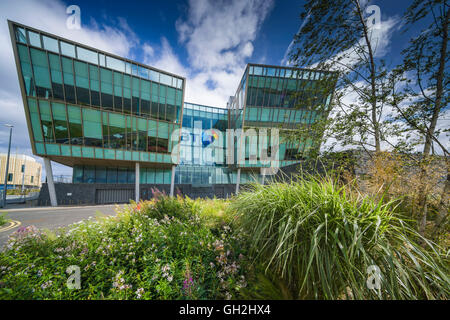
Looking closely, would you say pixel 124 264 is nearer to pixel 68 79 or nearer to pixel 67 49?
pixel 68 79

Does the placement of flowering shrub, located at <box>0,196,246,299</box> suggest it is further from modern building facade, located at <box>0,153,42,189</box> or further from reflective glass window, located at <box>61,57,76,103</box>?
modern building facade, located at <box>0,153,42,189</box>

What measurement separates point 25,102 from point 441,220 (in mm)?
26526

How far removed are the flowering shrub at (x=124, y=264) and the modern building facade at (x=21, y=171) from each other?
220ft

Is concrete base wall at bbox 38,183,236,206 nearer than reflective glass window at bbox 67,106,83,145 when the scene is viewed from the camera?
No

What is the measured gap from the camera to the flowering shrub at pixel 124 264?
1912 millimetres

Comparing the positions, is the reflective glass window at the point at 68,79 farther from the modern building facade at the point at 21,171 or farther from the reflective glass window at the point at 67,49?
the modern building facade at the point at 21,171

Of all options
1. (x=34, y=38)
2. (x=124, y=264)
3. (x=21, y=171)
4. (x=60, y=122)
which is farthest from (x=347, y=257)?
(x=21, y=171)

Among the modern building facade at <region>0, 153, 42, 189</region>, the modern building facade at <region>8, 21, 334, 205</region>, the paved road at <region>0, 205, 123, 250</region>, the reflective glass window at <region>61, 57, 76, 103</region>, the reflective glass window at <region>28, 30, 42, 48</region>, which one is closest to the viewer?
the paved road at <region>0, 205, 123, 250</region>

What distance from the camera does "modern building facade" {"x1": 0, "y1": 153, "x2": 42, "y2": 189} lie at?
4323cm

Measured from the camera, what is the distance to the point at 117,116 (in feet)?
54.9

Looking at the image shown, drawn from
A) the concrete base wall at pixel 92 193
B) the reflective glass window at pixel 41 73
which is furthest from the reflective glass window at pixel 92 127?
the concrete base wall at pixel 92 193

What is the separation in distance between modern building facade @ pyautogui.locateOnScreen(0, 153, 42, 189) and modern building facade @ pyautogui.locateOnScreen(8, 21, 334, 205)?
48440mm

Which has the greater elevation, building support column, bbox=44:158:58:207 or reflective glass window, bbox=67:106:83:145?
reflective glass window, bbox=67:106:83:145

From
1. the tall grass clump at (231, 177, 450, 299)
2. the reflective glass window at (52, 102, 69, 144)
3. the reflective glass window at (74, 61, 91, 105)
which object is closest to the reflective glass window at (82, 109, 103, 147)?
the reflective glass window at (74, 61, 91, 105)
